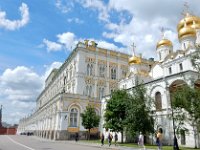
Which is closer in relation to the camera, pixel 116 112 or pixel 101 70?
pixel 116 112

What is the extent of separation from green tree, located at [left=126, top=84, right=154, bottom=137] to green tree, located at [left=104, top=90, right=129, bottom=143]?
88.9 inches

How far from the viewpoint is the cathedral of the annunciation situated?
2709 cm

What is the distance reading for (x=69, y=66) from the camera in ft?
184

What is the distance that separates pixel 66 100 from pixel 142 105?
18.5 m

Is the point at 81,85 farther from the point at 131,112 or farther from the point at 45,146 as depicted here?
the point at 45,146

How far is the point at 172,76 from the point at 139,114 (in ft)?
20.8

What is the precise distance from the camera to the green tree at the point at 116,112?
1158 inches

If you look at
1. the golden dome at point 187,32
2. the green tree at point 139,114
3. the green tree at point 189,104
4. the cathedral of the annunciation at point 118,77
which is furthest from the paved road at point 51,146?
the golden dome at point 187,32

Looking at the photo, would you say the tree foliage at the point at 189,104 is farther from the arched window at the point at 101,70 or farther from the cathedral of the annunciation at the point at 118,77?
the arched window at the point at 101,70

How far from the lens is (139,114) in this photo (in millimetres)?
25953

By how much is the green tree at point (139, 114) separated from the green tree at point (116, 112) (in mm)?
2258

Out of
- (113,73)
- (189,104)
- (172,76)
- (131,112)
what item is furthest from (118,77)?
(189,104)

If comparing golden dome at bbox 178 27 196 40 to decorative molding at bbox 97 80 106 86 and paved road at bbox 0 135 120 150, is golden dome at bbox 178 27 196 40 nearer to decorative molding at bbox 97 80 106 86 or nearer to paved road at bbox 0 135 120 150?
decorative molding at bbox 97 80 106 86

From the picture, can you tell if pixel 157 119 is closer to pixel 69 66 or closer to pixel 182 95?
pixel 182 95
